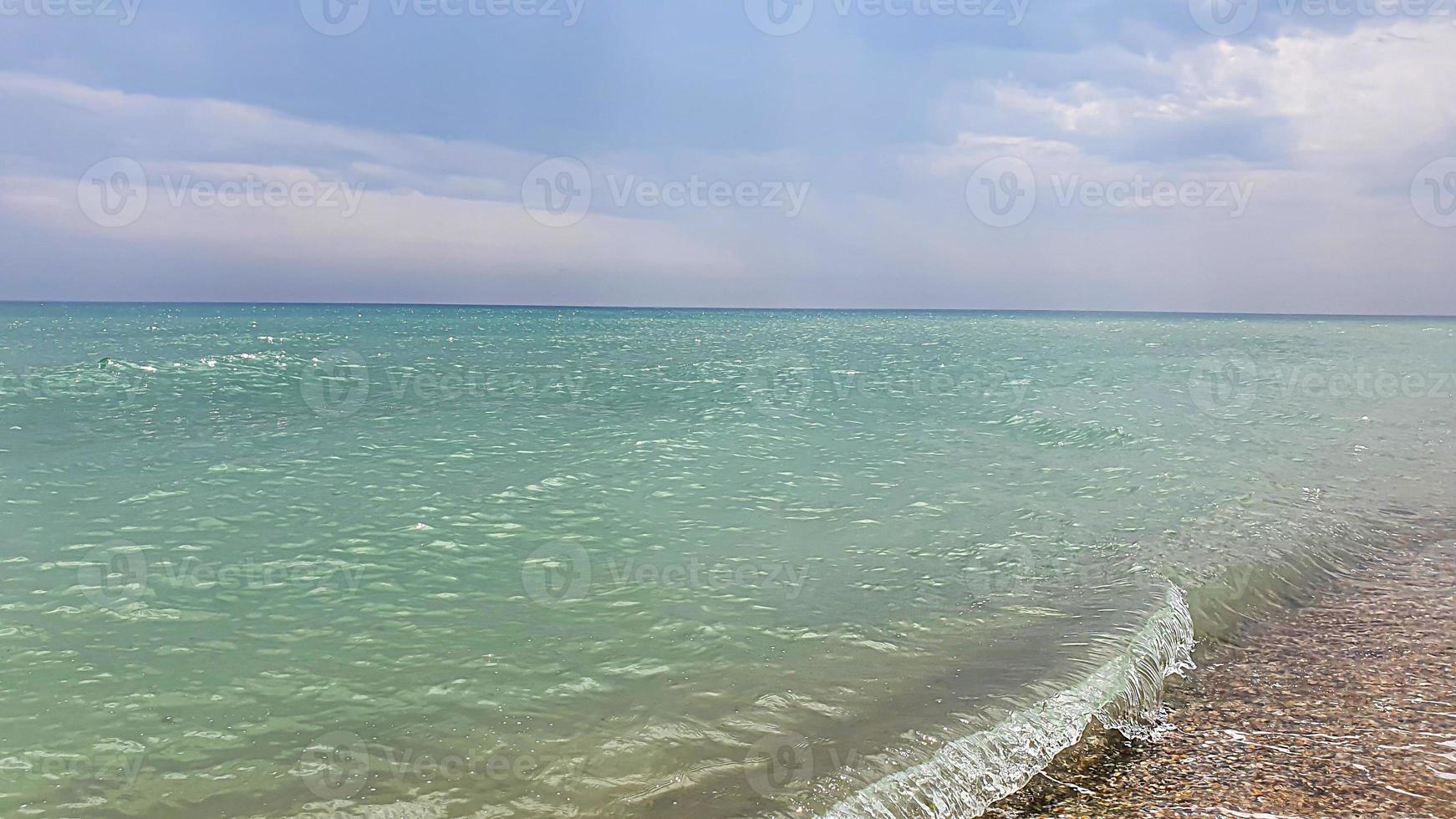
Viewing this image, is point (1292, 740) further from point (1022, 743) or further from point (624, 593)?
point (624, 593)

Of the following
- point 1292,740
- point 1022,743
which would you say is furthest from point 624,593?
point 1292,740

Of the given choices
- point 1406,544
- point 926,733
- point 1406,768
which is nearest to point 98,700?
point 926,733

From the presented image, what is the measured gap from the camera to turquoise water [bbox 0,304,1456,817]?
20.6 feet

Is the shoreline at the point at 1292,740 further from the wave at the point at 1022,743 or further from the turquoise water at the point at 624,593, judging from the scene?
the turquoise water at the point at 624,593

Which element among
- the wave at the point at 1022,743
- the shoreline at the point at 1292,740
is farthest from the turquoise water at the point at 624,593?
the shoreline at the point at 1292,740

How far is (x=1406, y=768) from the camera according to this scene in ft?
20.2

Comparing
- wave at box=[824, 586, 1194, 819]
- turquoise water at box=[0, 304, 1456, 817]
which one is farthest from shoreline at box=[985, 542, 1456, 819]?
turquoise water at box=[0, 304, 1456, 817]

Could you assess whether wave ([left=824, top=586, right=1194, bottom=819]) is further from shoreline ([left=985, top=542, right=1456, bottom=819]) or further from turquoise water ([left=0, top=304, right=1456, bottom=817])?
shoreline ([left=985, top=542, right=1456, bottom=819])

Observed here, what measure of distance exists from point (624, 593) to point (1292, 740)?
683 centimetres

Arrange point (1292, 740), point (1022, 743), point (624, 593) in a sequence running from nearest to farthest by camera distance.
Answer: point (1292, 740) < point (1022, 743) < point (624, 593)

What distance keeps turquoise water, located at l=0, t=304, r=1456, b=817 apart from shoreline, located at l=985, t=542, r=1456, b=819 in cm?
39

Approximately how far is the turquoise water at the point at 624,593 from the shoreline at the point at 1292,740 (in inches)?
15.5

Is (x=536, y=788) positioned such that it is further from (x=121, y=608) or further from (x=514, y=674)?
(x=121, y=608)

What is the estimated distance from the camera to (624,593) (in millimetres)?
10203
